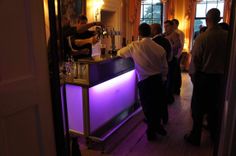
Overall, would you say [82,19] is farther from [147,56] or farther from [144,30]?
[147,56]

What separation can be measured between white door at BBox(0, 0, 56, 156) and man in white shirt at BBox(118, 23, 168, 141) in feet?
4.78

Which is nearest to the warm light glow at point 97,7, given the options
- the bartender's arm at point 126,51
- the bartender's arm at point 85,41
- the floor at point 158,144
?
the bartender's arm at point 85,41

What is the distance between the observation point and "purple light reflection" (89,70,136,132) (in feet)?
9.23

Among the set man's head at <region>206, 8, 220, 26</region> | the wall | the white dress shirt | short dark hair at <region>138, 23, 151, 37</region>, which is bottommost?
the white dress shirt

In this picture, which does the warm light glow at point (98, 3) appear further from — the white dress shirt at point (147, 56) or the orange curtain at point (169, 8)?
the white dress shirt at point (147, 56)

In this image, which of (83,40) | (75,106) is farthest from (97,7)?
(75,106)

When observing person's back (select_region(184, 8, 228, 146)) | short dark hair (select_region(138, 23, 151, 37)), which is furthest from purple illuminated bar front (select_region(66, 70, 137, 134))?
person's back (select_region(184, 8, 228, 146))

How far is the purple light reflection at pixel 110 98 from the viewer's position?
111 inches

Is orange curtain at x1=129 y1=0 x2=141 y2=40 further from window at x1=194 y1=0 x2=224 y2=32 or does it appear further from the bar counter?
the bar counter

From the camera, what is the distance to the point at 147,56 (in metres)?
2.72

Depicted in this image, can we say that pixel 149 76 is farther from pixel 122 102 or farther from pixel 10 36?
pixel 10 36

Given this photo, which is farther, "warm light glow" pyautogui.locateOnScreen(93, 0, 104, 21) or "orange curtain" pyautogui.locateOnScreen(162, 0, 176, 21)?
"orange curtain" pyautogui.locateOnScreen(162, 0, 176, 21)

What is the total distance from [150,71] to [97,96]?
734 mm

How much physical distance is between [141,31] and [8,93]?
184 centimetres
